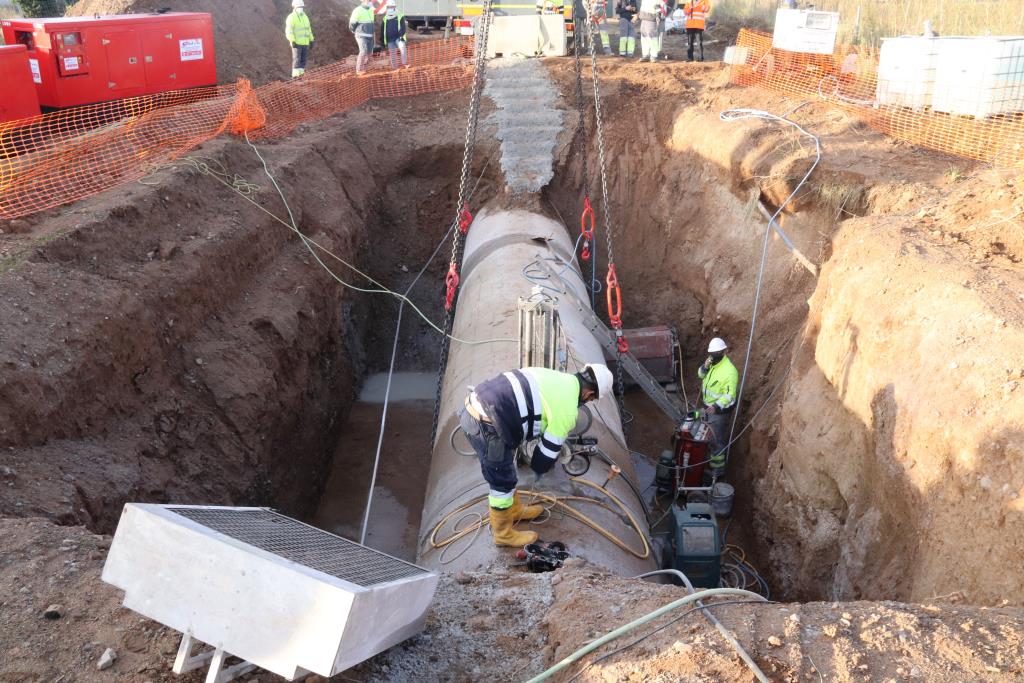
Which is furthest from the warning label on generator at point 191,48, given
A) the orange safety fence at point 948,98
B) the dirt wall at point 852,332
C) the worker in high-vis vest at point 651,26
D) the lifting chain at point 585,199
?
the orange safety fence at point 948,98

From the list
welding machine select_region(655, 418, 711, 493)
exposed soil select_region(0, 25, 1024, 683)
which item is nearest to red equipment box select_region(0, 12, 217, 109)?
exposed soil select_region(0, 25, 1024, 683)

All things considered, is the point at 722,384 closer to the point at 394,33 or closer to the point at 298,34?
the point at 394,33

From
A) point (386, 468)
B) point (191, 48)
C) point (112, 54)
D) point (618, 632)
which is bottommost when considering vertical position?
point (386, 468)

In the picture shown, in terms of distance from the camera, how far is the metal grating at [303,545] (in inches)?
148

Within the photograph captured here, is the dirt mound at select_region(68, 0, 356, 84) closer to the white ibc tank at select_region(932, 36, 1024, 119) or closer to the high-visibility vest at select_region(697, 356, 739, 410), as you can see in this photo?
the high-visibility vest at select_region(697, 356, 739, 410)

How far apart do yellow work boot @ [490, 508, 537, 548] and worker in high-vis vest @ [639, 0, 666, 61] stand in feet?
42.7

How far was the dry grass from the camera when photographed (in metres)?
15.4

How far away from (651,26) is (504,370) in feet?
36.5

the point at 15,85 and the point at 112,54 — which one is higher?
the point at 112,54

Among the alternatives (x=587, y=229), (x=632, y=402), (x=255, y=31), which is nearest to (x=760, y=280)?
(x=632, y=402)

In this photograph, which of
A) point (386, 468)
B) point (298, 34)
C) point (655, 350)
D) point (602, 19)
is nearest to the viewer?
point (386, 468)

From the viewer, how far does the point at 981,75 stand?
1000 cm

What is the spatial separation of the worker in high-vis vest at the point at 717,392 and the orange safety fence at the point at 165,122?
7650 millimetres

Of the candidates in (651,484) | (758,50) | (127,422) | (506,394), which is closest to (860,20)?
(758,50)
